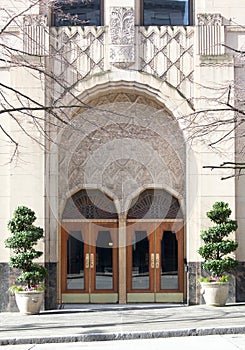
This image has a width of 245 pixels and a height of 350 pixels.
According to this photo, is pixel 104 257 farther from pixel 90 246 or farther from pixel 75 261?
pixel 75 261

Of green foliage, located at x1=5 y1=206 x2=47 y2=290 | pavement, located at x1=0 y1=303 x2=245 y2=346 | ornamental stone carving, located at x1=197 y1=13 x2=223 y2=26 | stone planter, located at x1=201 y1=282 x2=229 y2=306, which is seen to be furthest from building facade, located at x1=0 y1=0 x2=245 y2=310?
pavement, located at x1=0 y1=303 x2=245 y2=346

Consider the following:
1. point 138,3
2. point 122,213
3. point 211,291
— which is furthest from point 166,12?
point 211,291

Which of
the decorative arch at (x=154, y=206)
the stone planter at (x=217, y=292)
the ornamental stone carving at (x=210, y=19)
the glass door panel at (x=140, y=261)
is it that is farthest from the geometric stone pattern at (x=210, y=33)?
the stone planter at (x=217, y=292)

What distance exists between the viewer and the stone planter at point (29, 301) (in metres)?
19.2

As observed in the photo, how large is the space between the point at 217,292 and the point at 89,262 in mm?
3941

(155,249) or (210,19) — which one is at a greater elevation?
(210,19)

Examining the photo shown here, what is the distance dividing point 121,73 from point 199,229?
481cm

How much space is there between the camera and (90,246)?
70.7ft

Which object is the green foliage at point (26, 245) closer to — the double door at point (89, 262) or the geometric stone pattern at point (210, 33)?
the double door at point (89, 262)

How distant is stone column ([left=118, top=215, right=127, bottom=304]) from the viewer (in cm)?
2130

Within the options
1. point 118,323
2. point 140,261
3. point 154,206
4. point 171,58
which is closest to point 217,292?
point 140,261

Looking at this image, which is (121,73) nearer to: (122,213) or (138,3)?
(138,3)

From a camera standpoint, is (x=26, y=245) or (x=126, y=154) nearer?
(x=26, y=245)

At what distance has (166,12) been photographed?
70.0 feet
